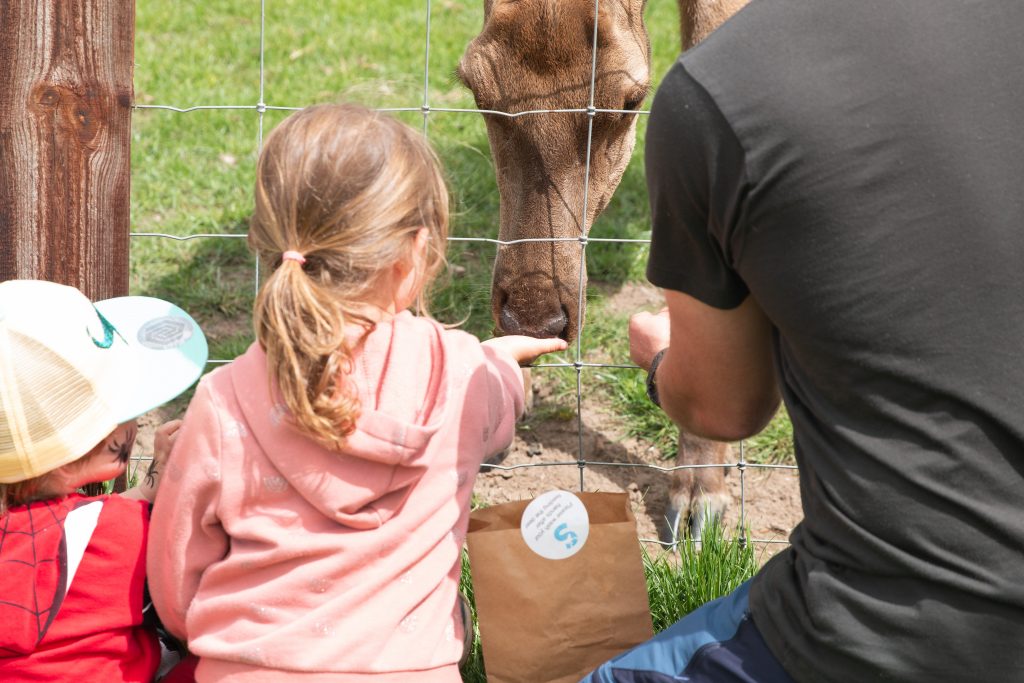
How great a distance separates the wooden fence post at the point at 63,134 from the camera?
261cm

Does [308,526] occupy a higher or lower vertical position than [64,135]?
lower

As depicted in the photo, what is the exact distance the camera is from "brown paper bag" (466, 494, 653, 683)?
2408 millimetres

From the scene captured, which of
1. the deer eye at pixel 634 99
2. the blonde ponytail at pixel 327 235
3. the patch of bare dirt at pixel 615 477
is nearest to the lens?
the blonde ponytail at pixel 327 235

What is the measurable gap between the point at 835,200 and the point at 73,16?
6.20 feet

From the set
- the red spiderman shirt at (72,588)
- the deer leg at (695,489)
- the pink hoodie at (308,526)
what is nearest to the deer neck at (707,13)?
the deer leg at (695,489)

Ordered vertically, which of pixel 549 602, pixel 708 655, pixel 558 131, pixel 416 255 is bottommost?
pixel 549 602

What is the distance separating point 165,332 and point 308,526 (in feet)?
2.27

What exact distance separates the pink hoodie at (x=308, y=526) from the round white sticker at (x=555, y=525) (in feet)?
1.28

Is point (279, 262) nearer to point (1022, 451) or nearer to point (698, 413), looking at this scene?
point (698, 413)

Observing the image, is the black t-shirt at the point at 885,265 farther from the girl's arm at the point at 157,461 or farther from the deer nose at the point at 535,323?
the deer nose at the point at 535,323

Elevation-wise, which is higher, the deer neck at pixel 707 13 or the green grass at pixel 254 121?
the deer neck at pixel 707 13

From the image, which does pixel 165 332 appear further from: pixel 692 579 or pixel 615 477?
pixel 615 477

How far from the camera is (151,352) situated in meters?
2.39

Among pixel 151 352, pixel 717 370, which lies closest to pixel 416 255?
pixel 717 370
